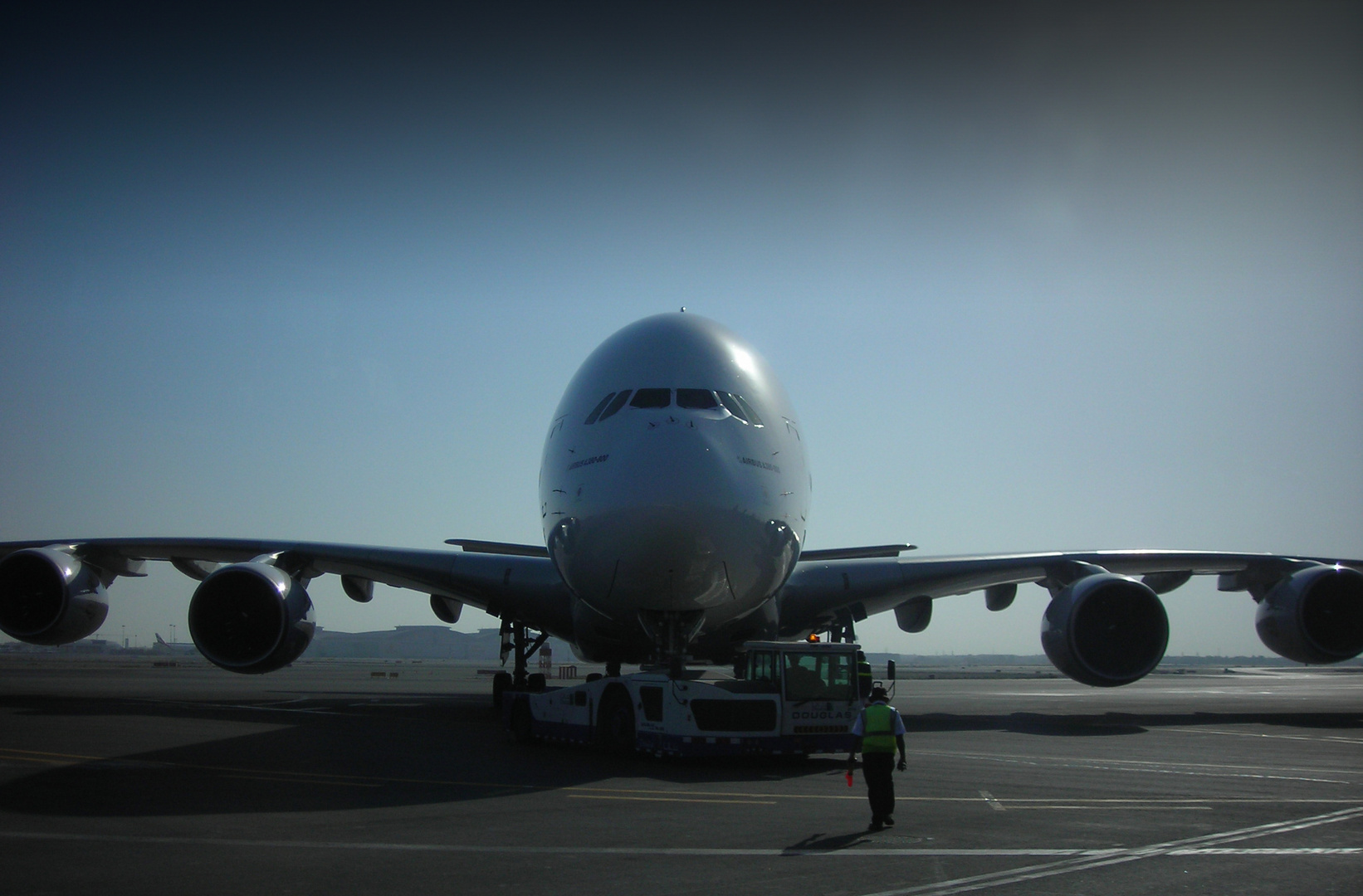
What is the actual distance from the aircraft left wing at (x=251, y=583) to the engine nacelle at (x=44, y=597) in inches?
0.6

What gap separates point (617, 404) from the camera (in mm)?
12758

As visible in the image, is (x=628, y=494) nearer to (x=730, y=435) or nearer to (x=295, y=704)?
(x=730, y=435)

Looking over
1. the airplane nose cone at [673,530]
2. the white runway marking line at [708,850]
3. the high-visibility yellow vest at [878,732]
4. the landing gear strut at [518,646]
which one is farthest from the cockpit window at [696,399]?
the landing gear strut at [518,646]

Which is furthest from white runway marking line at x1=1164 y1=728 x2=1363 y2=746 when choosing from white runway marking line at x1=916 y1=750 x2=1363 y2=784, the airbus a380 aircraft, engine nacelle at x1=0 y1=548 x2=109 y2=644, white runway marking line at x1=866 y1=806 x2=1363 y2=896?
engine nacelle at x1=0 y1=548 x2=109 y2=644

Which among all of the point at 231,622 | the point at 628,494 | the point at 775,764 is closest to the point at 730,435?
the point at 628,494

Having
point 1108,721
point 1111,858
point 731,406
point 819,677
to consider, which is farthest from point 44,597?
point 1108,721

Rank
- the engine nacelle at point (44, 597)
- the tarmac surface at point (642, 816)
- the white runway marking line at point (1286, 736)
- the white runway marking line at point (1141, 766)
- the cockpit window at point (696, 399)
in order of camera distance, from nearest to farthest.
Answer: the tarmac surface at point (642, 816), the white runway marking line at point (1141, 766), the cockpit window at point (696, 399), the white runway marking line at point (1286, 736), the engine nacelle at point (44, 597)

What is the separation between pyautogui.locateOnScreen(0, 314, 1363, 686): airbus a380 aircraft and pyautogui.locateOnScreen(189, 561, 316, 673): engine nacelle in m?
0.03

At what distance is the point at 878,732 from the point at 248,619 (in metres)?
12.2

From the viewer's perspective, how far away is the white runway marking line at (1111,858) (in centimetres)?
556

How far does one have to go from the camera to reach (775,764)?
490 inches

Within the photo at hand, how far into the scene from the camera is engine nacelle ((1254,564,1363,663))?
19.2 m

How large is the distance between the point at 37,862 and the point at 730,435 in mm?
8014

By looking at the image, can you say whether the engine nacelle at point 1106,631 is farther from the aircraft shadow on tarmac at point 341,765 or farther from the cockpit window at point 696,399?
the cockpit window at point 696,399
